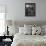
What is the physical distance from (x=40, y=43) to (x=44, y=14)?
2261 millimetres

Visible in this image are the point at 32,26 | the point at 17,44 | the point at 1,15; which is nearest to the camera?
the point at 17,44

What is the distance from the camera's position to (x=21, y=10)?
15.9 ft

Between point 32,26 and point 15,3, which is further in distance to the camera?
point 15,3

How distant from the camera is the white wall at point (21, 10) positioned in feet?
15.8

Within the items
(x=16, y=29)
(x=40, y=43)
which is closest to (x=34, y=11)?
(x=16, y=29)

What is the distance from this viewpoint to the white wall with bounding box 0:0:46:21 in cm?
482

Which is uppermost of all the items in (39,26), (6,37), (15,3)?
(15,3)

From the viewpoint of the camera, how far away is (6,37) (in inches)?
178

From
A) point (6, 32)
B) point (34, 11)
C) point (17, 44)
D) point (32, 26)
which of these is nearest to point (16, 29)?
point (6, 32)

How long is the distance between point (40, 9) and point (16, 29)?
4.24ft

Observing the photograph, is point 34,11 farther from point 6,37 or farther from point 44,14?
point 6,37

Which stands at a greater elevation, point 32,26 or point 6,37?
point 32,26

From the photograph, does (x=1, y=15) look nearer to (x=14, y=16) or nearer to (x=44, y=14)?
(x=14, y=16)

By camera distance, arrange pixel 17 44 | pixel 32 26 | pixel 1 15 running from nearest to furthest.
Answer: pixel 17 44, pixel 32 26, pixel 1 15
